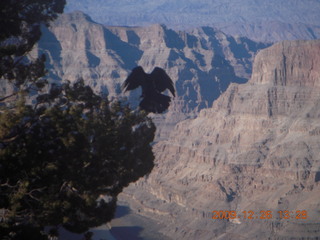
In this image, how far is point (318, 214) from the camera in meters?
56.5

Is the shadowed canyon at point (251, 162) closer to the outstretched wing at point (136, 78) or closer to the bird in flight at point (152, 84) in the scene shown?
the bird in flight at point (152, 84)

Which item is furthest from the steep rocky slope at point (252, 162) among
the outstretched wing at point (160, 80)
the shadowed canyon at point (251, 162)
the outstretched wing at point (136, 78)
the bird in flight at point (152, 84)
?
the outstretched wing at point (136, 78)

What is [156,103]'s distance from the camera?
→ 19.4 meters

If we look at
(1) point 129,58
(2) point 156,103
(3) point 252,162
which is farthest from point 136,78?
(1) point 129,58

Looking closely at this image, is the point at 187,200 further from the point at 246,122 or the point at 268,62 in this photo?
the point at 268,62

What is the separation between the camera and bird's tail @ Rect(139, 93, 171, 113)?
19.2m

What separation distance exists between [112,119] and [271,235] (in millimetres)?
41908

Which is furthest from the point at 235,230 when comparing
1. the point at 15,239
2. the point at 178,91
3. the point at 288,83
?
the point at 178,91
